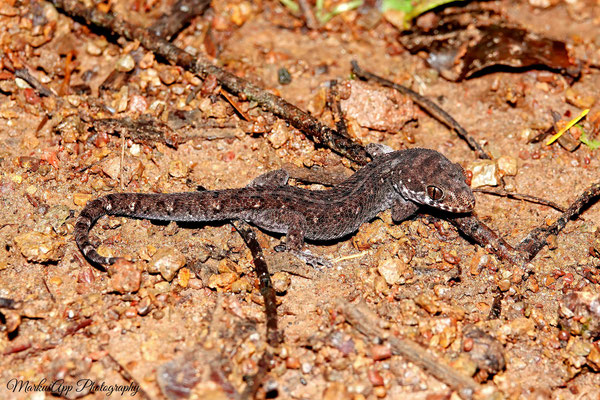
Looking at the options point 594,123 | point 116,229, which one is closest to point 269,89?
point 116,229

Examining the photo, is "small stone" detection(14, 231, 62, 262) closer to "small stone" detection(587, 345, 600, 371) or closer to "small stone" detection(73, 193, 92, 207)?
"small stone" detection(73, 193, 92, 207)

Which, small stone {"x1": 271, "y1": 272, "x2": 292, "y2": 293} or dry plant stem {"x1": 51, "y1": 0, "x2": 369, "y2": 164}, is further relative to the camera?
dry plant stem {"x1": 51, "y1": 0, "x2": 369, "y2": 164}

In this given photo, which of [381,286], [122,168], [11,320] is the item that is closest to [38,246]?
[11,320]

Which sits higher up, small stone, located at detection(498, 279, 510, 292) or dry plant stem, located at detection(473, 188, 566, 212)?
dry plant stem, located at detection(473, 188, 566, 212)

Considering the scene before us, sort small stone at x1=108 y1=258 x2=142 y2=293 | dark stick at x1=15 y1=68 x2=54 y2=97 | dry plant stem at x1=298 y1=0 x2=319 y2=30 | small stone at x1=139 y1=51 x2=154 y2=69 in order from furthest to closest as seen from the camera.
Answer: dry plant stem at x1=298 y1=0 x2=319 y2=30
small stone at x1=139 y1=51 x2=154 y2=69
dark stick at x1=15 y1=68 x2=54 y2=97
small stone at x1=108 y1=258 x2=142 y2=293

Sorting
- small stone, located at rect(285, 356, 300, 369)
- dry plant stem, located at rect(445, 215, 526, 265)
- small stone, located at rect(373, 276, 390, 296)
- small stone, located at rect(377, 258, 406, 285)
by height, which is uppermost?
dry plant stem, located at rect(445, 215, 526, 265)

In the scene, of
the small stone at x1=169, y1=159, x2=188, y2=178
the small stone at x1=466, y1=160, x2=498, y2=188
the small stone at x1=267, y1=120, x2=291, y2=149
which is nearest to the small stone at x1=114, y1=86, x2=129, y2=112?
the small stone at x1=169, y1=159, x2=188, y2=178

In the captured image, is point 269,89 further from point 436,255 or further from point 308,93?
point 436,255
